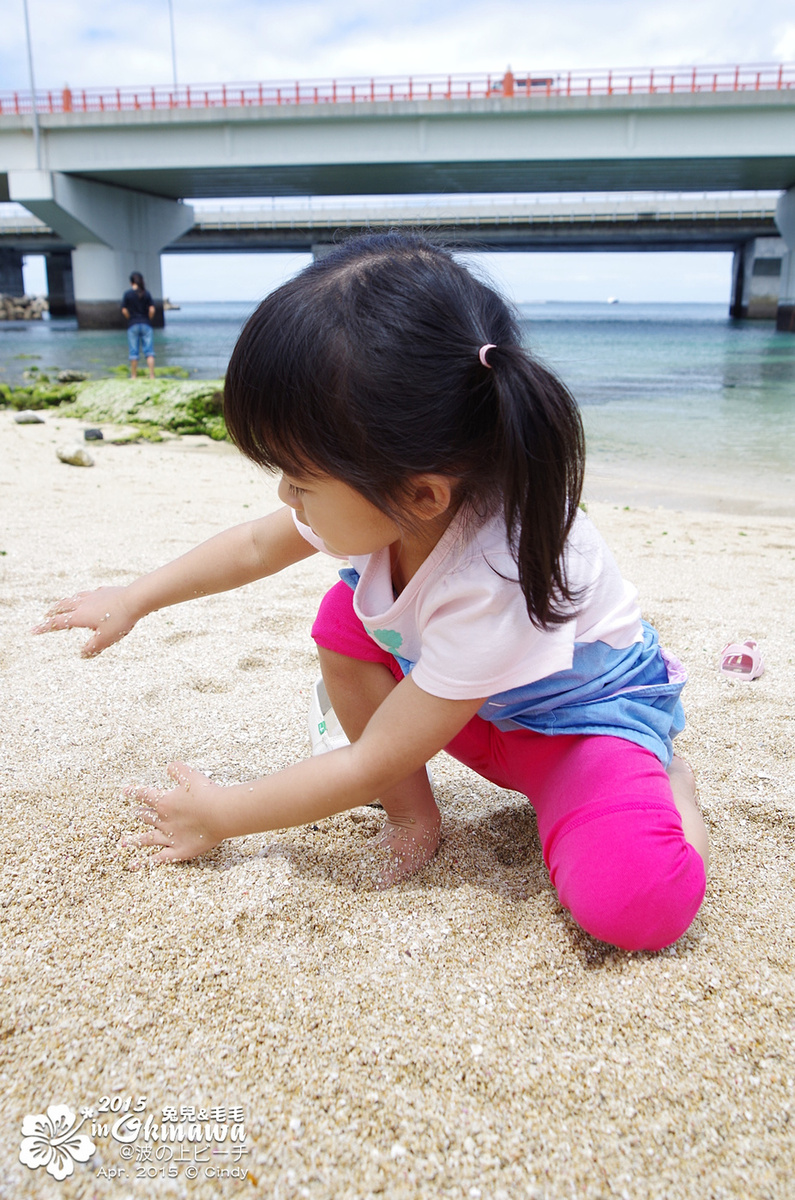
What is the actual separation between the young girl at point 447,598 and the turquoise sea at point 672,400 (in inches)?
6.8

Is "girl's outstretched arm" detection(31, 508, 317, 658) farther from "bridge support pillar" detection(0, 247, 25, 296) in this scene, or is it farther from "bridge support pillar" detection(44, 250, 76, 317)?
"bridge support pillar" detection(0, 247, 25, 296)

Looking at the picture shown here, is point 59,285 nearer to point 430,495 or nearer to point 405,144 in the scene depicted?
point 405,144

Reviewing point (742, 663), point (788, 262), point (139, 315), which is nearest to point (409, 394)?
point (742, 663)

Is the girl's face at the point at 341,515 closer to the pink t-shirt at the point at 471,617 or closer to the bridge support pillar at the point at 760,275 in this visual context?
the pink t-shirt at the point at 471,617

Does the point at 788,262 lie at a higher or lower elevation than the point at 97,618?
higher

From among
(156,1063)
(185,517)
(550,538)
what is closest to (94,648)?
(156,1063)

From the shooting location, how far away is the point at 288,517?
56.7 inches

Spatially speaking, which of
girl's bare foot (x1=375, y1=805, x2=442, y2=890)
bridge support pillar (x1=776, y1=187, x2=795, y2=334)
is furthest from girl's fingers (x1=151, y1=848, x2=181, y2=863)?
bridge support pillar (x1=776, y1=187, x2=795, y2=334)

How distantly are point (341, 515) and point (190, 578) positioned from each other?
52cm

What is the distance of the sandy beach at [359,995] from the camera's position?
0.81 meters

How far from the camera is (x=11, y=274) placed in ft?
151

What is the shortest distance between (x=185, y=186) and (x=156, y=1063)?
2858 centimetres

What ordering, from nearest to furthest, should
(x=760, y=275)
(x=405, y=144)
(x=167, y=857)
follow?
(x=167, y=857) < (x=405, y=144) < (x=760, y=275)

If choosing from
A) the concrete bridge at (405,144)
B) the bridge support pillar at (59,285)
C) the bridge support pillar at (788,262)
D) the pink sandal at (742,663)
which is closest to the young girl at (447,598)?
the pink sandal at (742,663)
